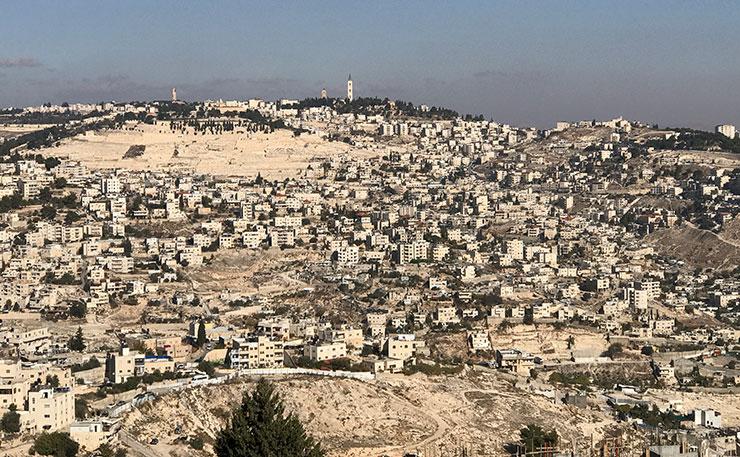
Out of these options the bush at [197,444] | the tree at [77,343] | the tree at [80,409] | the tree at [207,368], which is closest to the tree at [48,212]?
the tree at [77,343]

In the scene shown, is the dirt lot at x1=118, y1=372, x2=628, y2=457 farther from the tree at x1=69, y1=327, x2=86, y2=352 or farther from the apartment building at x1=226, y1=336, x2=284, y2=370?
the tree at x1=69, y1=327, x2=86, y2=352

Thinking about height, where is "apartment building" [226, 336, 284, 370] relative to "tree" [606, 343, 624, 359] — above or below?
above

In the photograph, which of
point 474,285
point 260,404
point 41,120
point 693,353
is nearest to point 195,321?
point 474,285

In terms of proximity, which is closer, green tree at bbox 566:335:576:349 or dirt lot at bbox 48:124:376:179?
green tree at bbox 566:335:576:349

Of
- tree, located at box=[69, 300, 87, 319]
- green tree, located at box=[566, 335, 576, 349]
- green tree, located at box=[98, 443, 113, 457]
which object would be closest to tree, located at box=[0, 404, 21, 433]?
green tree, located at box=[98, 443, 113, 457]

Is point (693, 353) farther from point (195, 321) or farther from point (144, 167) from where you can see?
point (144, 167)

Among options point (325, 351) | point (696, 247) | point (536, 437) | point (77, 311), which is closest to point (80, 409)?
point (325, 351)

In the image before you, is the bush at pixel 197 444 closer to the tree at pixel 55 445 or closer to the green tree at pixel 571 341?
the tree at pixel 55 445
